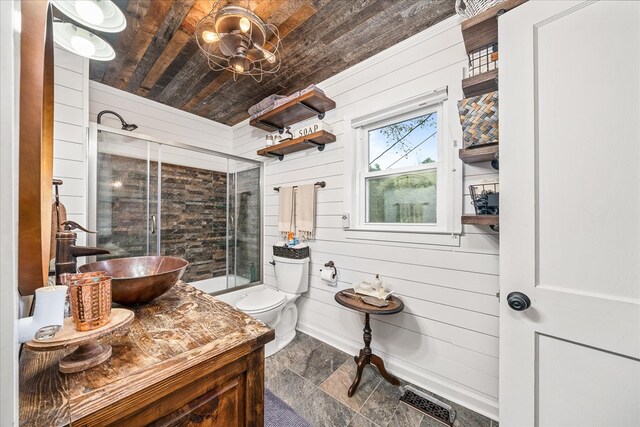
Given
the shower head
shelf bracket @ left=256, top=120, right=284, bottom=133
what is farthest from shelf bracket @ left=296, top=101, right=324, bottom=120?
the shower head

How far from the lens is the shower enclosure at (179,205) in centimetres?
212

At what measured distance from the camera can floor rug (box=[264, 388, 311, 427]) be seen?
4.52 ft

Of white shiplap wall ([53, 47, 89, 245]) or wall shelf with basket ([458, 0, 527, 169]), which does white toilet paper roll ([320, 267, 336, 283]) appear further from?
white shiplap wall ([53, 47, 89, 245])

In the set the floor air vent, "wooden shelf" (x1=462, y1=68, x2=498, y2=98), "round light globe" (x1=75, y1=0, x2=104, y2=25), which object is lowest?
the floor air vent

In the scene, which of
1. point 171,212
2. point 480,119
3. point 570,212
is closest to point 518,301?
point 570,212

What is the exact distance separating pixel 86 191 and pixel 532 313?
2859 millimetres

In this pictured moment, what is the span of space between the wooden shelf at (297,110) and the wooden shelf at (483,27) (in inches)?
43.1

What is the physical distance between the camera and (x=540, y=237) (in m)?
0.90

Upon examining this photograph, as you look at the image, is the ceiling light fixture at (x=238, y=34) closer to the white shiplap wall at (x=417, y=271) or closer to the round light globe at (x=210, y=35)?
the round light globe at (x=210, y=35)

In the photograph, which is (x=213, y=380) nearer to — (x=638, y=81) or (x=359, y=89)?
(x=638, y=81)

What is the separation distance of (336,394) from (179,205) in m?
2.49

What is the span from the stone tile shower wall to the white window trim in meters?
1.80

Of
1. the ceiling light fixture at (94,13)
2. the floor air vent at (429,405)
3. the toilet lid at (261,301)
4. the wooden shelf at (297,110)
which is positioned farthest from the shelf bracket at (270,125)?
the floor air vent at (429,405)

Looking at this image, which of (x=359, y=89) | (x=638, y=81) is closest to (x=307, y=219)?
(x=359, y=89)
